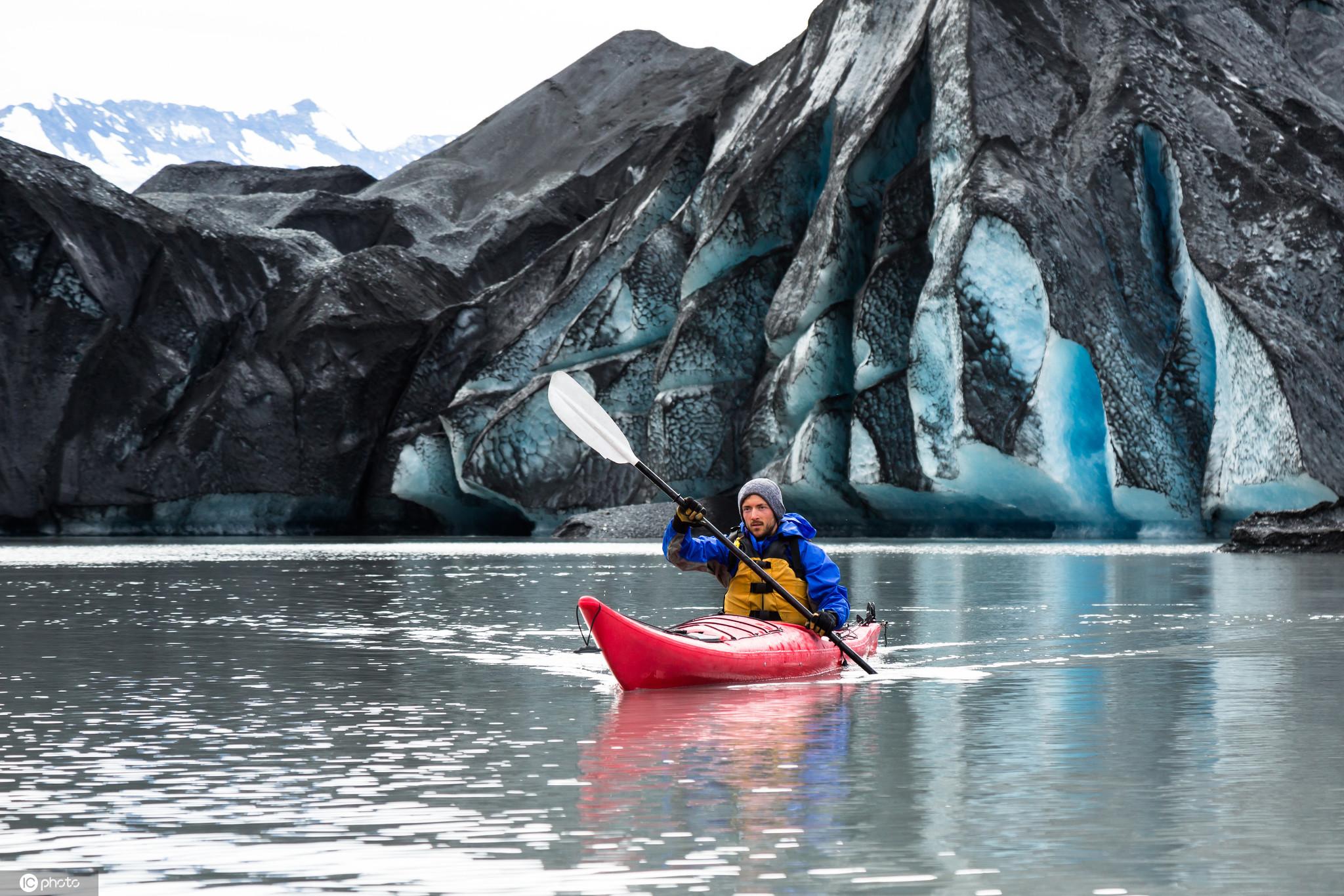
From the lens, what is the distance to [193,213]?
55.0 metres

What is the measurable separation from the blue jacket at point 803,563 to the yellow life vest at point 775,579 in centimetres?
4

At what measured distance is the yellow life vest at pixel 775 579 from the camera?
9.88 meters

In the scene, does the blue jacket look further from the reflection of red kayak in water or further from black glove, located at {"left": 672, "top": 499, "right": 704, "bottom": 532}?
the reflection of red kayak in water

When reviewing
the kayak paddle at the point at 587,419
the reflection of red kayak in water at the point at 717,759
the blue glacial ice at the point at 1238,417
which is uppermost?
the blue glacial ice at the point at 1238,417

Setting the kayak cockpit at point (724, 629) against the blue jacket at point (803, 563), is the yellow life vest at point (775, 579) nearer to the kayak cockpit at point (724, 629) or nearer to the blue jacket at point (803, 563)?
the blue jacket at point (803, 563)

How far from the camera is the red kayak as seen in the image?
8828 mm

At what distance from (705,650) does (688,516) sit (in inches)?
29.1

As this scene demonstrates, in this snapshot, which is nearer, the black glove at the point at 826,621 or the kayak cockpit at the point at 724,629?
the kayak cockpit at the point at 724,629

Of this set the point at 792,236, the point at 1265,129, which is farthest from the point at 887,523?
the point at 1265,129

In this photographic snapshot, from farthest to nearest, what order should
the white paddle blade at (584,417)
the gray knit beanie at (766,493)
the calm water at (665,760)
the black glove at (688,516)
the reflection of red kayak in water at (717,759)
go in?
the white paddle blade at (584,417), the gray knit beanie at (766,493), the black glove at (688,516), the reflection of red kayak in water at (717,759), the calm water at (665,760)

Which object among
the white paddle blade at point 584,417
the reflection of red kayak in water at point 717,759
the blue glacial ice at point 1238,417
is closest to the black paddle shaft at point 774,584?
the reflection of red kayak in water at point 717,759

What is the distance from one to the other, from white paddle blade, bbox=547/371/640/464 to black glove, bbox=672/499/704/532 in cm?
156

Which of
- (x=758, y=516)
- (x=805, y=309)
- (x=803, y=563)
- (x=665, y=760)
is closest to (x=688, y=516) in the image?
(x=758, y=516)

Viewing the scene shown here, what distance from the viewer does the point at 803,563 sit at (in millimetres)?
9953
